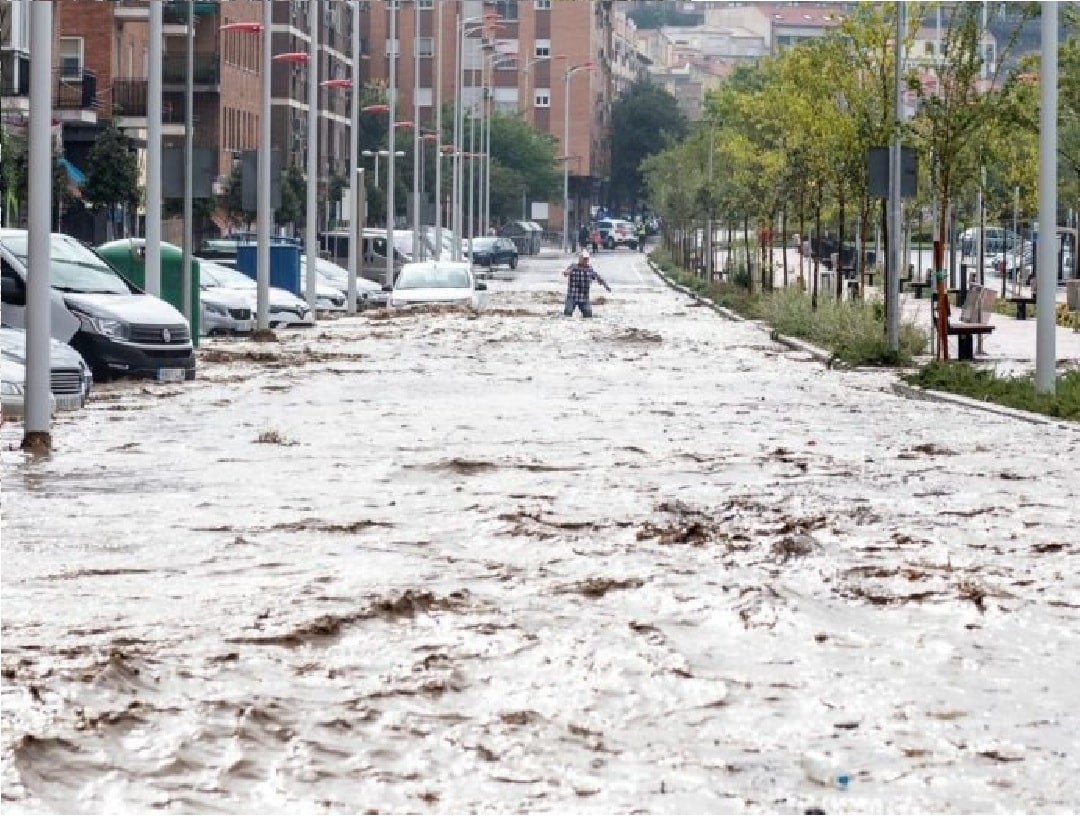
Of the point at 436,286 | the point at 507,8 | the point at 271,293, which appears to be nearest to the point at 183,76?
the point at 436,286

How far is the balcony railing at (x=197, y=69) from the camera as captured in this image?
99438 mm

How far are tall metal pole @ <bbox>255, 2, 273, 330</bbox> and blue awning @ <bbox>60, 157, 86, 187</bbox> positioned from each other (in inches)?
835

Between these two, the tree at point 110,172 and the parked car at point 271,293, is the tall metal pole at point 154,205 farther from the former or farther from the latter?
the tree at point 110,172

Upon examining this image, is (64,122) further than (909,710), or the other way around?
(64,122)

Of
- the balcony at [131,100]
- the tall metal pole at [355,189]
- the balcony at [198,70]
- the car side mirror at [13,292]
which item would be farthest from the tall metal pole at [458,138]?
the car side mirror at [13,292]

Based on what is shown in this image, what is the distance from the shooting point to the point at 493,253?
12606 centimetres

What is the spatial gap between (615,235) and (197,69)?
81.8 m

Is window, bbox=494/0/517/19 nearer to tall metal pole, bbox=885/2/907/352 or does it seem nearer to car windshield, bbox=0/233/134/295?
tall metal pole, bbox=885/2/907/352

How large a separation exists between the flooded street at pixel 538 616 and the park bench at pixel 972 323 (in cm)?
1295

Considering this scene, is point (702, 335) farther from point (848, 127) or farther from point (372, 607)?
point (372, 607)

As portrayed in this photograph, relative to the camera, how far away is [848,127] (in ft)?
162


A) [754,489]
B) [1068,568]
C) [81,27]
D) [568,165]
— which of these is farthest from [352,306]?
[568,165]

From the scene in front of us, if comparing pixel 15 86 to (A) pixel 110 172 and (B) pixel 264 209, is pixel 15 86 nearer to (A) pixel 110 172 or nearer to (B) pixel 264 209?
(A) pixel 110 172

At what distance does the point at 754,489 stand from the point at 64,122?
6363 cm
